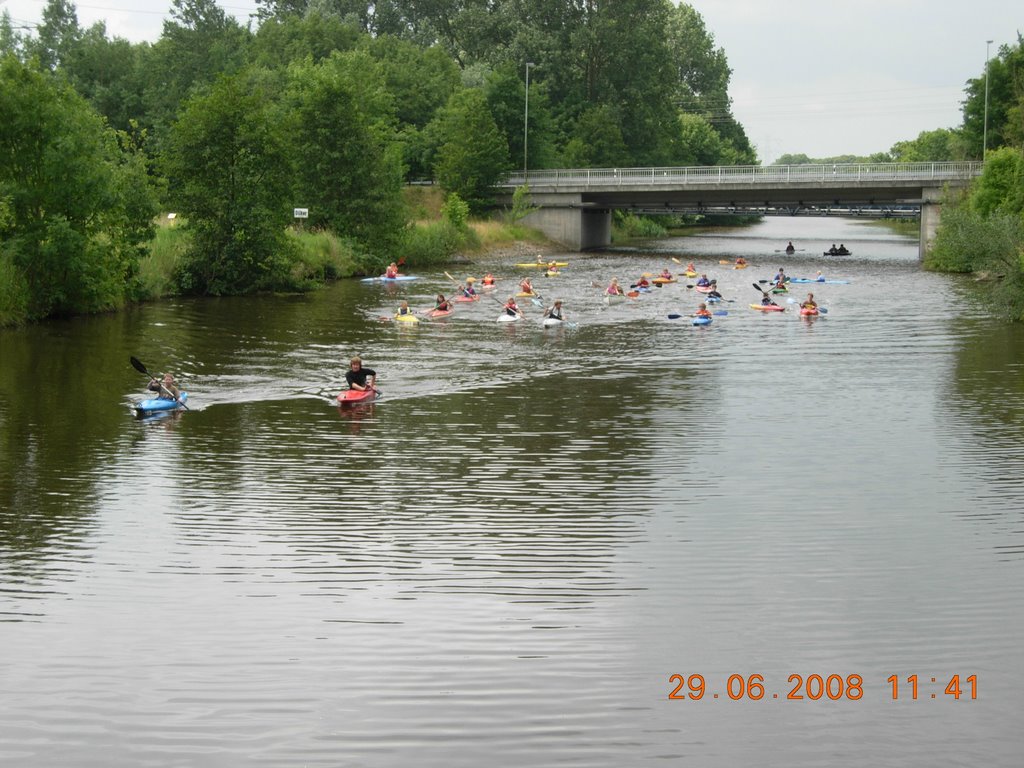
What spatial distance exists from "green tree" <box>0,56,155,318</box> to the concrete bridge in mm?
47026

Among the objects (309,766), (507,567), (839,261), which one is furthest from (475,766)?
(839,261)

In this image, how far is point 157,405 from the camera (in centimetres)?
2552

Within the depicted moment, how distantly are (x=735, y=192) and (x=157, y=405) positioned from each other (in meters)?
60.9

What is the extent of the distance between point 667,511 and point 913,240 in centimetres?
9660

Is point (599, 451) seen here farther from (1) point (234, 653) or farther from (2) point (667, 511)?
(1) point (234, 653)

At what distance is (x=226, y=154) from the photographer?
5188 centimetres

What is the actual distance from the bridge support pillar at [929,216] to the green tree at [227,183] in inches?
1586

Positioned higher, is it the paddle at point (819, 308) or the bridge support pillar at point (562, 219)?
the bridge support pillar at point (562, 219)

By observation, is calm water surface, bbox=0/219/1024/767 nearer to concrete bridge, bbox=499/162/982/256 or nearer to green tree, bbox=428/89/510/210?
concrete bridge, bbox=499/162/982/256

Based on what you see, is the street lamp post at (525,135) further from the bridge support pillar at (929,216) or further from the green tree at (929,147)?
the green tree at (929,147)

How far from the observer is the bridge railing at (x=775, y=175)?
73.0m

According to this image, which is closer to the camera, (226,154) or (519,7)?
(226,154)

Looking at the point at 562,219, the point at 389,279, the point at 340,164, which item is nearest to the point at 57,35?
the point at 562,219
